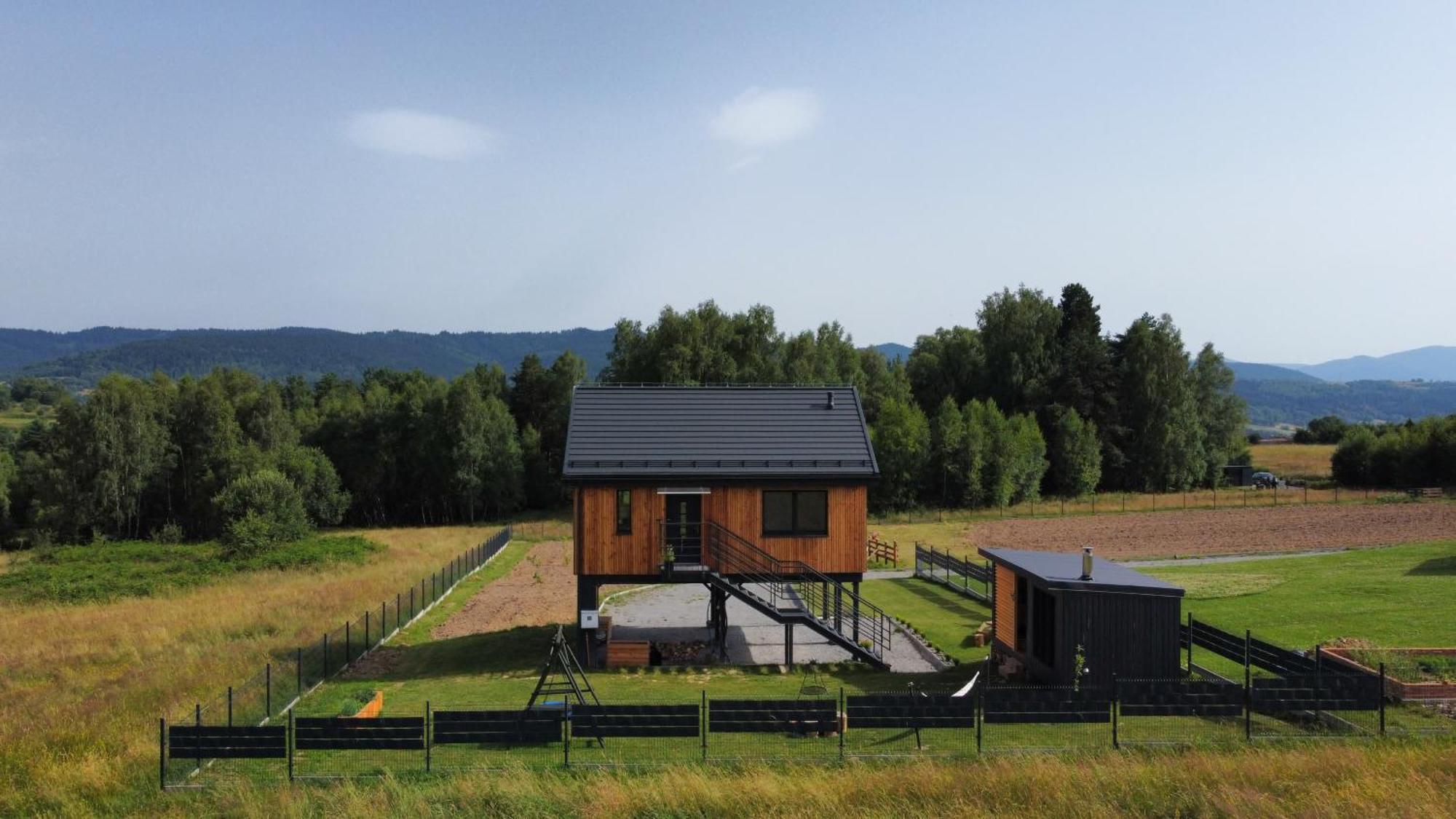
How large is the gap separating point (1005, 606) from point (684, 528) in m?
8.32

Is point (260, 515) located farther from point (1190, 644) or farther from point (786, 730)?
point (1190, 644)

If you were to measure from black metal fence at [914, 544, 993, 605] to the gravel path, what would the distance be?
24.7ft

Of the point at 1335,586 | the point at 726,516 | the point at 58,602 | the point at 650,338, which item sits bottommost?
the point at 58,602

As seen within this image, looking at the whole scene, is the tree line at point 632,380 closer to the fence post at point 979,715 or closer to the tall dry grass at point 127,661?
the tall dry grass at point 127,661

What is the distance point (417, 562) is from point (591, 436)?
75.5 feet

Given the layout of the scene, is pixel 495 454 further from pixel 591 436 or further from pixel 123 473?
pixel 591 436

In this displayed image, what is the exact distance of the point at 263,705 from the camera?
789 inches

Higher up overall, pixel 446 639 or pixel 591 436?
pixel 591 436

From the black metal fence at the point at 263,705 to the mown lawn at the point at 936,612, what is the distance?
596 inches

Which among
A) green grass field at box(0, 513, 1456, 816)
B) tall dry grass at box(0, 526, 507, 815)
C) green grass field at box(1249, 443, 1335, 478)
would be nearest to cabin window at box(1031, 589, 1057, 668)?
green grass field at box(0, 513, 1456, 816)

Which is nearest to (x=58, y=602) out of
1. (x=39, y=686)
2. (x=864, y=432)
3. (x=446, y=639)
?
(x=39, y=686)

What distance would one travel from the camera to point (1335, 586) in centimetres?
3086

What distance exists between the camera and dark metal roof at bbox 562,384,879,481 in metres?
26.3

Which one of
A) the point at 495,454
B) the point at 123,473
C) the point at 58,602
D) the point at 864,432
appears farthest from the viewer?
the point at 495,454
